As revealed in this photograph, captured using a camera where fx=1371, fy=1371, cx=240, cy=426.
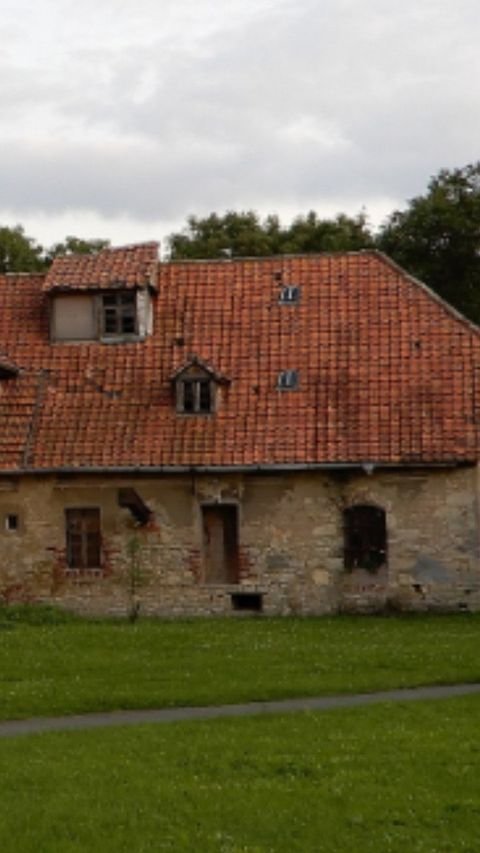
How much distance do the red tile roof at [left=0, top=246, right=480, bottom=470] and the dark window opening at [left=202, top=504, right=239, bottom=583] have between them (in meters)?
1.33

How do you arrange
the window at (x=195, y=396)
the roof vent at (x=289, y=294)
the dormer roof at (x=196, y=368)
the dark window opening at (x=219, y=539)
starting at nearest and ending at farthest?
the dark window opening at (x=219, y=539)
the dormer roof at (x=196, y=368)
the window at (x=195, y=396)
the roof vent at (x=289, y=294)

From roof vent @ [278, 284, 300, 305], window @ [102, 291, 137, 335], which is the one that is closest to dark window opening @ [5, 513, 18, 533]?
window @ [102, 291, 137, 335]

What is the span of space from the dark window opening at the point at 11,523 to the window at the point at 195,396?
165 inches

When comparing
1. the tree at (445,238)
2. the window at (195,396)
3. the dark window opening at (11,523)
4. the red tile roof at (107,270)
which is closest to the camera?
the dark window opening at (11,523)

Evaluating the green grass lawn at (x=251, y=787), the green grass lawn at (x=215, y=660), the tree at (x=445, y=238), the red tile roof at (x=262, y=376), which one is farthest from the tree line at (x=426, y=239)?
the green grass lawn at (x=251, y=787)

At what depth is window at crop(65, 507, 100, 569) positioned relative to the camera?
2903 cm

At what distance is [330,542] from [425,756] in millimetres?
14529

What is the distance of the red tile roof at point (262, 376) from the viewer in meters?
28.4

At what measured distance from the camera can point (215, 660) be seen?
2095cm

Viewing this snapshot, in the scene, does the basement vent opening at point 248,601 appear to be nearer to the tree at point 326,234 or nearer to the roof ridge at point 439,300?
the roof ridge at point 439,300

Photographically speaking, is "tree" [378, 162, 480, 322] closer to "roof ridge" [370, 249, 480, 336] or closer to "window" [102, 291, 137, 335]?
"roof ridge" [370, 249, 480, 336]

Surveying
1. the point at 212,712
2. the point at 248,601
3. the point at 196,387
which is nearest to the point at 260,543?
the point at 248,601

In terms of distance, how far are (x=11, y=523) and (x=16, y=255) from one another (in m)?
21.8

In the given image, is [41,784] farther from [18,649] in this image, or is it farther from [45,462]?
[45,462]
